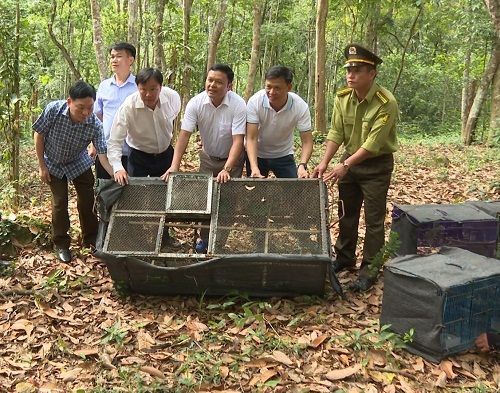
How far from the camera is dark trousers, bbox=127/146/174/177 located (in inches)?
189

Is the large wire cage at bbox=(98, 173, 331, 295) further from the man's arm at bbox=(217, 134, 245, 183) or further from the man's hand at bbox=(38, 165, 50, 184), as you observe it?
the man's hand at bbox=(38, 165, 50, 184)

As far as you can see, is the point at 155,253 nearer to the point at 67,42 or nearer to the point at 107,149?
the point at 107,149

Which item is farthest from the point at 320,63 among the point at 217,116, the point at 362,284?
the point at 362,284

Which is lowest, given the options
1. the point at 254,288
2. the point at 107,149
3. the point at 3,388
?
the point at 3,388

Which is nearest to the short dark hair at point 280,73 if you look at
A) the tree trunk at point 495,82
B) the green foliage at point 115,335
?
the green foliage at point 115,335

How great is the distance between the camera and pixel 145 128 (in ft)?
14.9

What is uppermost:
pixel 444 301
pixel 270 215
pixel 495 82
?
pixel 495 82

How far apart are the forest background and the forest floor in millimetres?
2546

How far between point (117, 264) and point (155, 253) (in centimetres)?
32

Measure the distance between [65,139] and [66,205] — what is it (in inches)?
24.8

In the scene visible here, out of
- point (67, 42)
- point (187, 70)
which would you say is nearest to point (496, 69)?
point (187, 70)

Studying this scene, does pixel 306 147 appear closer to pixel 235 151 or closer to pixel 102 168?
pixel 235 151

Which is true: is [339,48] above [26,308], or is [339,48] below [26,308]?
above

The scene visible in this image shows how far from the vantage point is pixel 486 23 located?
12008 millimetres
